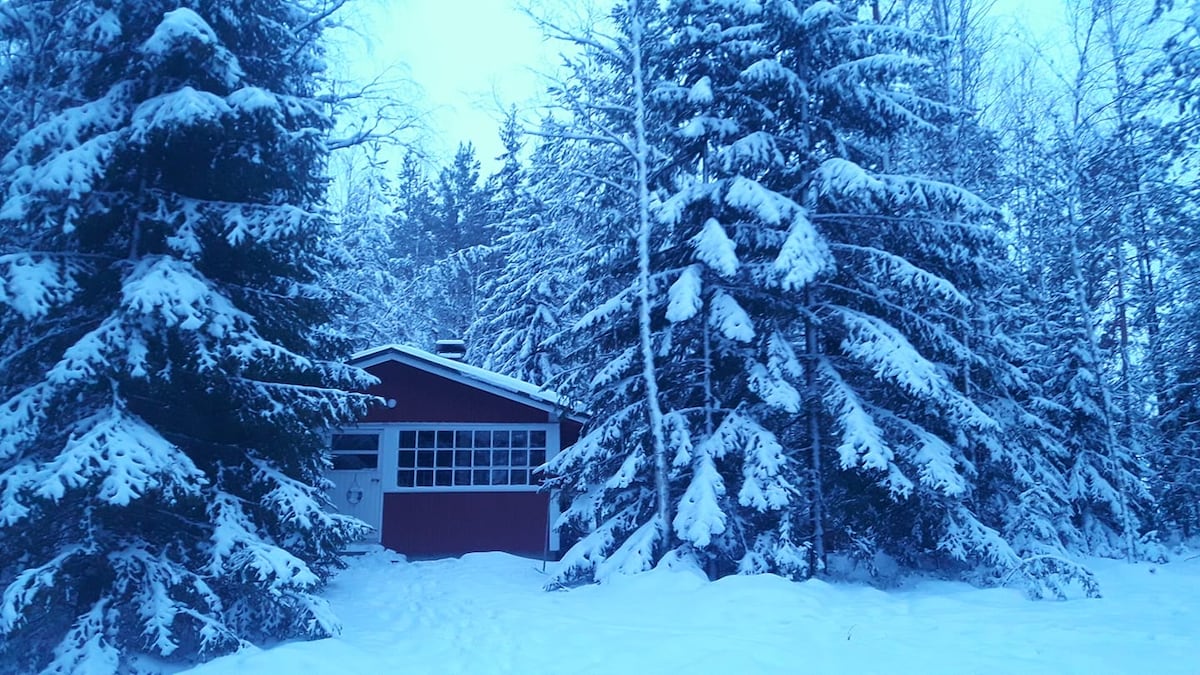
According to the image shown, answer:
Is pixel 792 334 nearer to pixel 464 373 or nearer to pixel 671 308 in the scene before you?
pixel 671 308

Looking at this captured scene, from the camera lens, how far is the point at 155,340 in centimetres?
713

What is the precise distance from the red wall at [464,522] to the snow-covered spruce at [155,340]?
24.1ft

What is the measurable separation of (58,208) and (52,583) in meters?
3.22

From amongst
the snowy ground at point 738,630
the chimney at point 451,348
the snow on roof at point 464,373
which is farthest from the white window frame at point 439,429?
the snowy ground at point 738,630

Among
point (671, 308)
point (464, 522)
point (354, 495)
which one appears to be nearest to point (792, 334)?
point (671, 308)

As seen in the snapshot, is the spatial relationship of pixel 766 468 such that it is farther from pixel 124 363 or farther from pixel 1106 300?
pixel 1106 300

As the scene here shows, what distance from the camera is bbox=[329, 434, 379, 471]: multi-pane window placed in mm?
15828

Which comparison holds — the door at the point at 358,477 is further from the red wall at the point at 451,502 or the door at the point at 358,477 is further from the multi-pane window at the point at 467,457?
the multi-pane window at the point at 467,457

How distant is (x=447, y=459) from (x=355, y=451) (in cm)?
182

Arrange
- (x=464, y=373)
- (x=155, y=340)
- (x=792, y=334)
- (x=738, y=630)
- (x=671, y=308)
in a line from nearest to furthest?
(x=155, y=340), (x=738, y=630), (x=671, y=308), (x=792, y=334), (x=464, y=373)

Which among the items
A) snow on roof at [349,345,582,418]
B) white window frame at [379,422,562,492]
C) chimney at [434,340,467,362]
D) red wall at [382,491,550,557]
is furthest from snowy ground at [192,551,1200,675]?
chimney at [434,340,467,362]

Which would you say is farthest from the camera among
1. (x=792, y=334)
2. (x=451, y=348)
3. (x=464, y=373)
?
(x=451, y=348)

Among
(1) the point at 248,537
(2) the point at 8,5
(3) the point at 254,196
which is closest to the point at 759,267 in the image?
(3) the point at 254,196

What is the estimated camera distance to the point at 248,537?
7250mm
